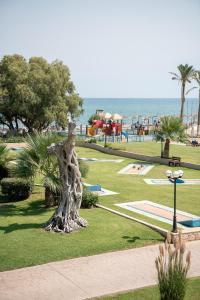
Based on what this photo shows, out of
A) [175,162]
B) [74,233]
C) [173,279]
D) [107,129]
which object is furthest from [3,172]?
[107,129]

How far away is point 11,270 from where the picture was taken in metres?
12.7

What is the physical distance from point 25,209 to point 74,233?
441 cm

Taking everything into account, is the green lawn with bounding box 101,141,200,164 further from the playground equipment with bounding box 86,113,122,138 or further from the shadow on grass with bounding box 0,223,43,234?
the shadow on grass with bounding box 0,223,43,234

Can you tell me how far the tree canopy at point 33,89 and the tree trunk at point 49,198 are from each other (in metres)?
27.7

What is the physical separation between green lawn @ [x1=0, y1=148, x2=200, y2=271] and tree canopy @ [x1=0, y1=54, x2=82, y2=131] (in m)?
25.0

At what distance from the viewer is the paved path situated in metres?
11.3

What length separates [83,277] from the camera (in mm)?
12289

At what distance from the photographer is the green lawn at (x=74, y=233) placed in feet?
45.6

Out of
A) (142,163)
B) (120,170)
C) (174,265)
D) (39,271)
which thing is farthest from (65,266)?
(142,163)

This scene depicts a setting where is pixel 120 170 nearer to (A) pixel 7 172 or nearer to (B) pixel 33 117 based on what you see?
(A) pixel 7 172

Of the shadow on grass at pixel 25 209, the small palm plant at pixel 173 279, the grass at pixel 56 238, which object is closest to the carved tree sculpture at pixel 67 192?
the grass at pixel 56 238

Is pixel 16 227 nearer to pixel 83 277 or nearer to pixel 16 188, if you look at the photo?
pixel 16 188

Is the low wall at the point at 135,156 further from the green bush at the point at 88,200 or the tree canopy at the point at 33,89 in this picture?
the green bush at the point at 88,200

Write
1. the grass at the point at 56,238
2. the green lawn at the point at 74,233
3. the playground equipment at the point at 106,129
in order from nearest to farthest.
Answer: the grass at the point at 56,238
the green lawn at the point at 74,233
the playground equipment at the point at 106,129
